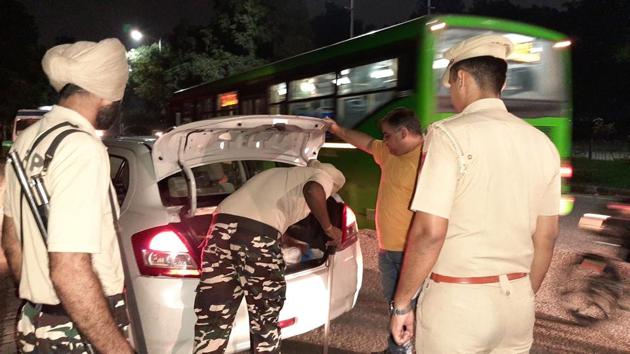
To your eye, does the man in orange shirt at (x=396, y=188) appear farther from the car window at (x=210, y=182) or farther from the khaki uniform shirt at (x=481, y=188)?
the car window at (x=210, y=182)

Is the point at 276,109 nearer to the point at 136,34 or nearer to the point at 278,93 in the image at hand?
the point at 278,93

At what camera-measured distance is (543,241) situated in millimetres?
2211

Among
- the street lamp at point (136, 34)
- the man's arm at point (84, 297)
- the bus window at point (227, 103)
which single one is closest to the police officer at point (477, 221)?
the man's arm at point (84, 297)

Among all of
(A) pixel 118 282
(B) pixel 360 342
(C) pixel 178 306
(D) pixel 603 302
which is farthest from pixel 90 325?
(D) pixel 603 302

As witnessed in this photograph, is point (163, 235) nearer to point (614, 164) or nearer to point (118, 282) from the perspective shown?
point (118, 282)

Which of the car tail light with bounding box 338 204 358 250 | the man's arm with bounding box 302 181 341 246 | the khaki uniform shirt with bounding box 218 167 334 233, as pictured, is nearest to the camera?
the khaki uniform shirt with bounding box 218 167 334 233

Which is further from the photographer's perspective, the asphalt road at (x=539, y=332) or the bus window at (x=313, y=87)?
the bus window at (x=313, y=87)

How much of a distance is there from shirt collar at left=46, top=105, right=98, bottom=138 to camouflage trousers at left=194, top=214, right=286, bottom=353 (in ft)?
4.72

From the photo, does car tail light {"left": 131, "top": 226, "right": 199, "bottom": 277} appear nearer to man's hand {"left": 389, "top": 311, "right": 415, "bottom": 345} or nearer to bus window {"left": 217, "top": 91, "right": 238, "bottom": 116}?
man's hand {"left": 389, "top": 311, "right": 415, "bottom": 345}

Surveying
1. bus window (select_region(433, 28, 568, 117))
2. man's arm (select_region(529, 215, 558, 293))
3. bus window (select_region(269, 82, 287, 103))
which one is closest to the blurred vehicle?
man's arm (select_region(529, 215, 558, 293))

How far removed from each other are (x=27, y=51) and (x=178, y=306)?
112 feet

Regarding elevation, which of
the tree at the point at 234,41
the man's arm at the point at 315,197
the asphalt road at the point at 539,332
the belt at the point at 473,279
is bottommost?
the asphalt road at the point at 539,332

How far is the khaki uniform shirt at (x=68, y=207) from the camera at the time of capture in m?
1.59

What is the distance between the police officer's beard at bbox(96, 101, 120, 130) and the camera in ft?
6.17
